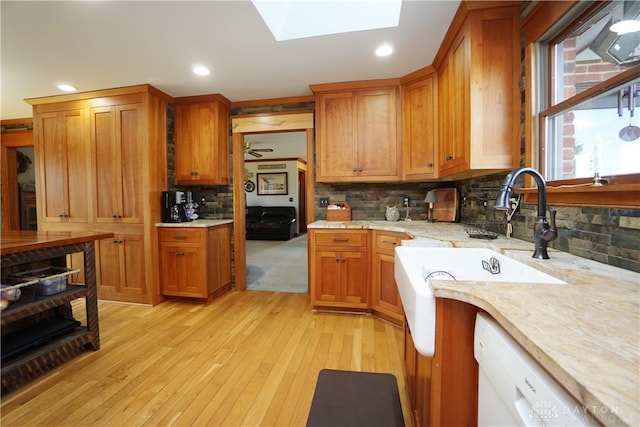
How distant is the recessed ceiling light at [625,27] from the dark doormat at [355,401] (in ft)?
6.00

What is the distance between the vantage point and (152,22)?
1805 millimetres

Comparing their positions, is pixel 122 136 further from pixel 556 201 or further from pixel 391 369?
pixel 556 201

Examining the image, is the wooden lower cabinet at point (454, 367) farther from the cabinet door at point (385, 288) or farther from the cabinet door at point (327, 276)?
the cabinet door at point (327, 276)

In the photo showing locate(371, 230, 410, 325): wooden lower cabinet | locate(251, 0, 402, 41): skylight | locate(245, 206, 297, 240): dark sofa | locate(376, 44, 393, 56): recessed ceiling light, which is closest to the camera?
locate(251, 0, 402, 41): skylight

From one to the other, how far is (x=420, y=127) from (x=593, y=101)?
139 centimetres

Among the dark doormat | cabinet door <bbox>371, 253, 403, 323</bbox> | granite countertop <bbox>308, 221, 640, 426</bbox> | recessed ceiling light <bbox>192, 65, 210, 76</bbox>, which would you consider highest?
recessed ceiling light <bbox>192, 65, 210, 76</bbox>

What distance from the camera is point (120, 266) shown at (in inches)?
115

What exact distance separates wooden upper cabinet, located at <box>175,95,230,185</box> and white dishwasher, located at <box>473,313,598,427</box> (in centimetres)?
310

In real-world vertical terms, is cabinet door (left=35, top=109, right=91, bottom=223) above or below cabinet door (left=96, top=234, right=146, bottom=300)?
above

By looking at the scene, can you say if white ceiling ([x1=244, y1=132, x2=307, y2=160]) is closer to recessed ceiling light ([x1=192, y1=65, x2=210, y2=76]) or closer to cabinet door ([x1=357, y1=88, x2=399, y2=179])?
recessed ceiling light ([x1=192, y1=65, x2=210, y2=76])

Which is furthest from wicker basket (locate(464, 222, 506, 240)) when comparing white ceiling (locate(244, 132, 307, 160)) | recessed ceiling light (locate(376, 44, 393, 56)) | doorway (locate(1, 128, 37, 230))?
doorway (locate(1, 128, 37, 230))

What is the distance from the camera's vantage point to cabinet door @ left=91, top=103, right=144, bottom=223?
283cm

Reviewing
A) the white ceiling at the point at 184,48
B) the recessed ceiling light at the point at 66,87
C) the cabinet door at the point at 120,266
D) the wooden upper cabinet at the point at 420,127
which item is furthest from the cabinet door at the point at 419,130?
the recessed ceiling light at the point at 66,87

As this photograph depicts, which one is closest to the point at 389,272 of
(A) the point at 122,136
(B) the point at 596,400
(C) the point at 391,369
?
(C) the point at 391,369
